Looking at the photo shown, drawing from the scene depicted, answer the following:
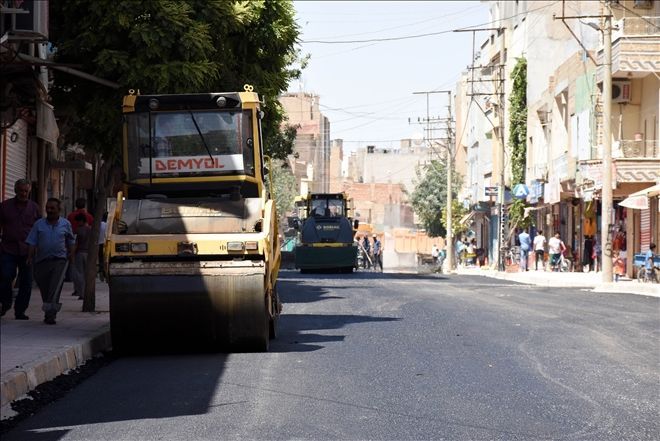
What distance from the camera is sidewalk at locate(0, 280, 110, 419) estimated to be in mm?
10875

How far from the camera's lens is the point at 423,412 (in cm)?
952

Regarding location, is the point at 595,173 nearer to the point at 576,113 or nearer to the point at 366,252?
the point at 576,113

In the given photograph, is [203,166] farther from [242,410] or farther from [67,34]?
[67,34]

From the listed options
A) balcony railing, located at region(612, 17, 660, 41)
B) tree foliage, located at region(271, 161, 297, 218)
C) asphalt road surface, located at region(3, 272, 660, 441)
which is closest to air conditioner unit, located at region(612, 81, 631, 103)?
balcony railing, located at region(612, 17, 660, 41)

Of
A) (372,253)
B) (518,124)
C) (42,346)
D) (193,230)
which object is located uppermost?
(518,124)

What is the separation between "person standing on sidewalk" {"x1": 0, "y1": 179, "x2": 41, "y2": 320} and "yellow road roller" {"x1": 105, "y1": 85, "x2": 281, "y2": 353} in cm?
233

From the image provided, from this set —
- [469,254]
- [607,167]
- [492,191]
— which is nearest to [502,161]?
[492,191]

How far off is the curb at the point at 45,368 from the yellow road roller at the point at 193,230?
1.53 feet

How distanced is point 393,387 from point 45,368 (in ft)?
10.9

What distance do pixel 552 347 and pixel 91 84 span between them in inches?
413

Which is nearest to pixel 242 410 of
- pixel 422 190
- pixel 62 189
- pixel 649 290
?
pixel 649 290

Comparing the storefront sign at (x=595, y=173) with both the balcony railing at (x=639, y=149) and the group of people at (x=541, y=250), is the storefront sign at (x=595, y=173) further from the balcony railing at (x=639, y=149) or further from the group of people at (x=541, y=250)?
the group of people at (x=541, y=250)

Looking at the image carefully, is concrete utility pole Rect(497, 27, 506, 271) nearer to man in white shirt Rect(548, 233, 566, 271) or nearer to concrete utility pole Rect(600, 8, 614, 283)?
man in white shirt Rect(548, 233, 566, 271)

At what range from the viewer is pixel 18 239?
16.9 meters
